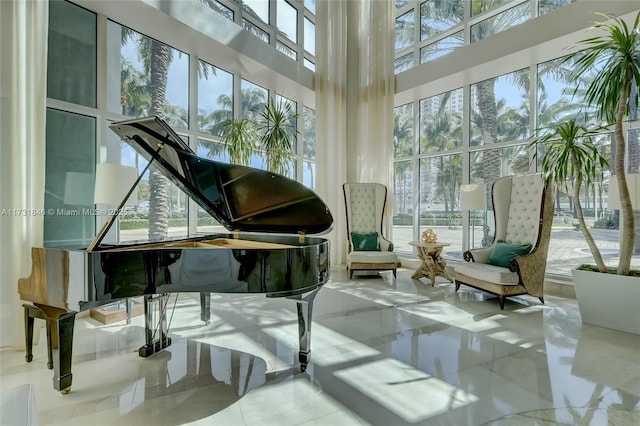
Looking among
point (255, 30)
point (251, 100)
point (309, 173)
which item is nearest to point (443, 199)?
point (309, 173)

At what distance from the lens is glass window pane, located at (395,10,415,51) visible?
6.23 m

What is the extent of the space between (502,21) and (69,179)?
20.9 ft

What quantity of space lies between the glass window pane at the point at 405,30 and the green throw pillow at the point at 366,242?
12.7 ft

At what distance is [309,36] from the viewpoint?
20.9ft

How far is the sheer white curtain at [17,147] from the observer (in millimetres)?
2598

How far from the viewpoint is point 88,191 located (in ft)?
11.6

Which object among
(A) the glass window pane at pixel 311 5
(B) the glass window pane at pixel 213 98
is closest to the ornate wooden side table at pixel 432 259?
(B) the glass window pane at pixel 213 98

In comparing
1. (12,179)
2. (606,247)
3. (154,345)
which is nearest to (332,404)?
(154,345)

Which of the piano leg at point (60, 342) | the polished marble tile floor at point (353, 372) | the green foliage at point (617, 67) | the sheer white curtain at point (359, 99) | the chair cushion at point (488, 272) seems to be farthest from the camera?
the sheer white curtain at point (359, 99)

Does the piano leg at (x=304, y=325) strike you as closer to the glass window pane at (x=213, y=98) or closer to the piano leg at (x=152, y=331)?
the piano leg at (x=152, y=331)

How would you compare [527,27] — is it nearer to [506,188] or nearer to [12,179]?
[506,188]

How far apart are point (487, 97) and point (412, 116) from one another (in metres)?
1.39

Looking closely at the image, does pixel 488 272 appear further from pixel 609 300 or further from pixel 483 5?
pixel 483 5

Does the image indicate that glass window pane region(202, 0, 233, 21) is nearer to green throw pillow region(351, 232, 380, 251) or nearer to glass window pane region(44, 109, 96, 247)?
glass window pane region(44, 109, 96, 247)
